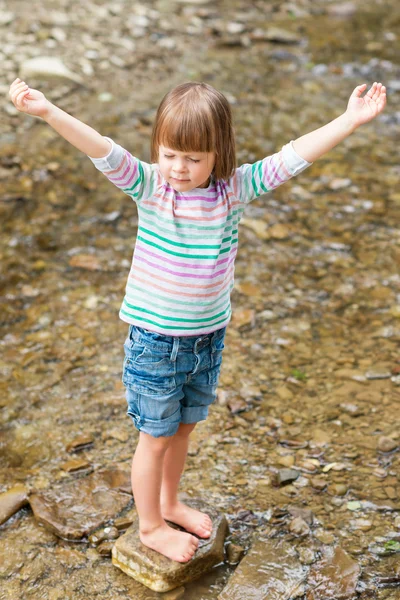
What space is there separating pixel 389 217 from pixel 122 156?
11.0ft

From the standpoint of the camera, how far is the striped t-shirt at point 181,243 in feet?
7.80

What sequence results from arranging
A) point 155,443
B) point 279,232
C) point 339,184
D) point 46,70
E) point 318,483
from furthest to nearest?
point 46,70
point 339,184
point 279,232
point 318,483
point 155,443

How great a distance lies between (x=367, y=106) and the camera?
7.92 feet

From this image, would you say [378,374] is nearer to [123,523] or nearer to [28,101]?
[123,523]

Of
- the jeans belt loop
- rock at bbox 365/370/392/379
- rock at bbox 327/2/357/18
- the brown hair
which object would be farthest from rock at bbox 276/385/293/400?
rock at bbox 327/2/357/18

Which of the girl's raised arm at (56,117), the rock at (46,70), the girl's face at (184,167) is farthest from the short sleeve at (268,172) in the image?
the rock at (46,70)

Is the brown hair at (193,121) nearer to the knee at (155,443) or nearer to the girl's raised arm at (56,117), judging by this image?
the girl's raised arm at (56,117)

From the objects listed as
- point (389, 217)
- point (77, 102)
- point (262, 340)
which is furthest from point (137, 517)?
point (77, 102)

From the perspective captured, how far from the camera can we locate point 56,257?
4766 millimetres

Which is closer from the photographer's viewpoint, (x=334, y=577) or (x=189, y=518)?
(x=334, y=577)

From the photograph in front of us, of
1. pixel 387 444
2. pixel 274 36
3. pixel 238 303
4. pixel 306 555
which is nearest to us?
pixel 306 555

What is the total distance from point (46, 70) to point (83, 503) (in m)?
4.42

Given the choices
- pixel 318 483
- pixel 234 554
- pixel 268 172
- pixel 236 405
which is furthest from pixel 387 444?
pixel 268 172

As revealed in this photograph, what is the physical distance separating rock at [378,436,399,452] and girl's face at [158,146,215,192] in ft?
5.57
